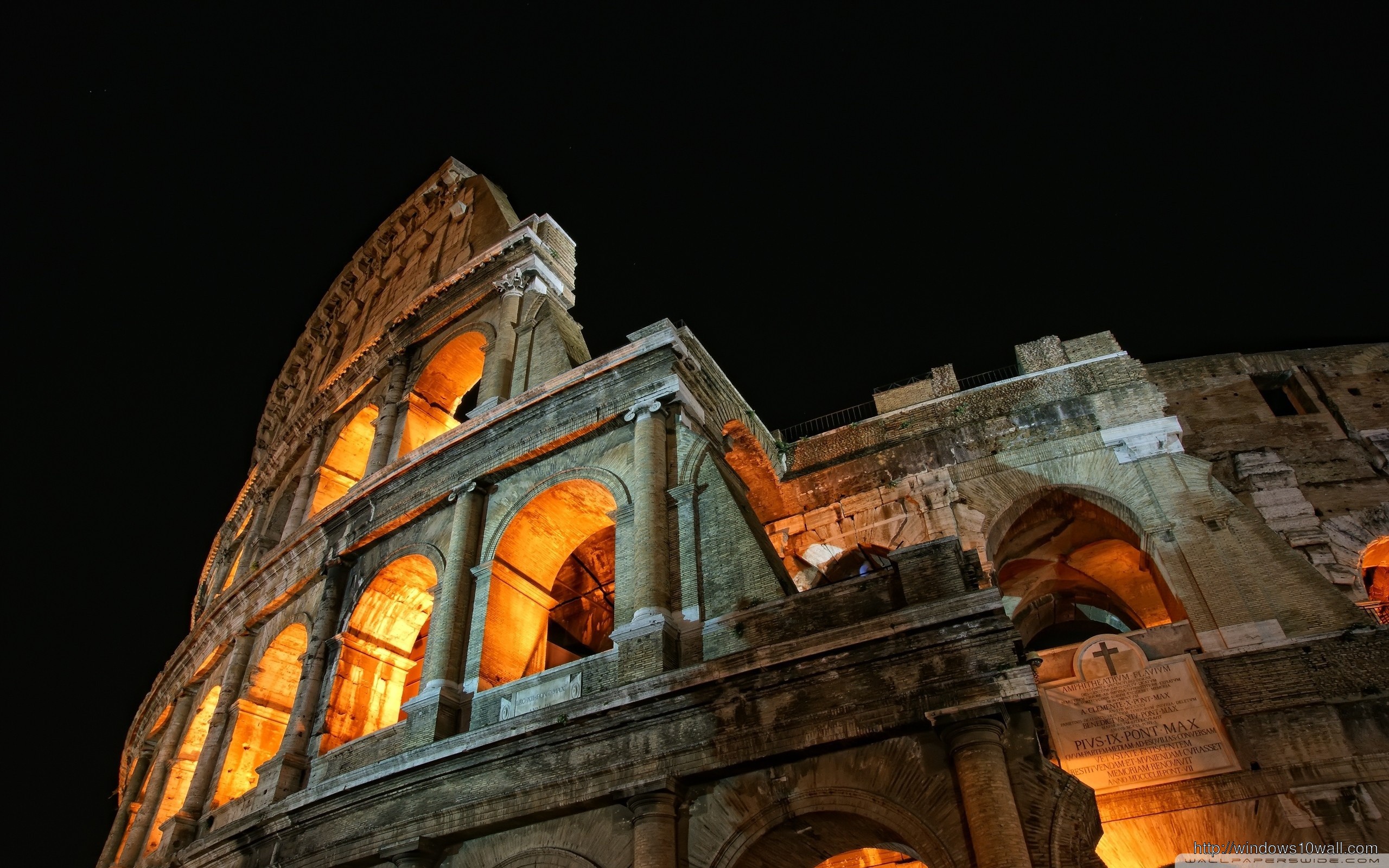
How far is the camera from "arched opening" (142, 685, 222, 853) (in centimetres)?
1456

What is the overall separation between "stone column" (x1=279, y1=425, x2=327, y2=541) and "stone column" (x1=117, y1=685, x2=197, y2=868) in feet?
11.3

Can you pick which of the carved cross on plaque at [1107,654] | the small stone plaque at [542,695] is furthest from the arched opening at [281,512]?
Result: the carved cross on plaque at [1107,654]

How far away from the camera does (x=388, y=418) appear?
51.1ft

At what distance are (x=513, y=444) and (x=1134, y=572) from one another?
32.8 feet

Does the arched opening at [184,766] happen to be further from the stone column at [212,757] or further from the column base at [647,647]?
the column base at [647,647]

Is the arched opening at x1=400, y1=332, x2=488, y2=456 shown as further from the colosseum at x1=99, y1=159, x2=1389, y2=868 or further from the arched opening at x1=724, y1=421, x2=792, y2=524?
the arched opening at x1=724, y1=421, x2=792, y2=524

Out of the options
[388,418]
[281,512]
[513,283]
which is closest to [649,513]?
[513,283]

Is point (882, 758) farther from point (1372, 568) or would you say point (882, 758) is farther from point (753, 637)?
point (1372, 568)

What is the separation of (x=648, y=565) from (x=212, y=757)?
28.5ft

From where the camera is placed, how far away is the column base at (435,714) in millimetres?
9781

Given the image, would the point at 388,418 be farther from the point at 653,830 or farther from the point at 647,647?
the point at 653,830

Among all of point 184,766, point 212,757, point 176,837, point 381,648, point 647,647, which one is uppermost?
point 381,648

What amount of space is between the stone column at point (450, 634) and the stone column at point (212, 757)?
530 centimetres

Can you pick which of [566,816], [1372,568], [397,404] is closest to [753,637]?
[566,816]
